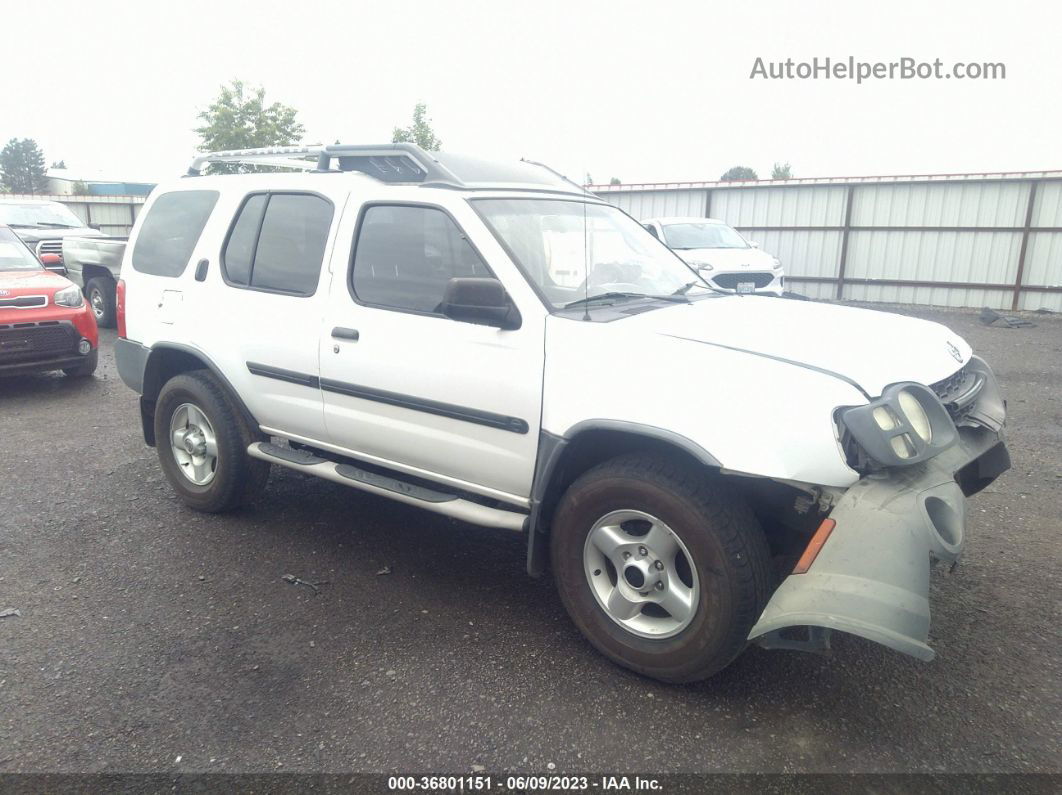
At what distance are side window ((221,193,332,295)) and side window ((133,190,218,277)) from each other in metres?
0.36

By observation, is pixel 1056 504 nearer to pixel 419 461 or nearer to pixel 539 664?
pixel 539 664

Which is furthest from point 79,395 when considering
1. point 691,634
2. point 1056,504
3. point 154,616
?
point 1056,504

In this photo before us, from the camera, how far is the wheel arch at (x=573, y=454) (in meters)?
3.00

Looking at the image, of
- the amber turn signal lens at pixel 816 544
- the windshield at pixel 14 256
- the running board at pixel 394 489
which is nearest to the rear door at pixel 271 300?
the running board at pixel 394 489

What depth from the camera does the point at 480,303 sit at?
3260mm

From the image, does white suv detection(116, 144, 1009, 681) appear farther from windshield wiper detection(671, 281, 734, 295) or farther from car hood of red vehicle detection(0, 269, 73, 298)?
car hood of red vehicle detection(0, 269, 73, 298)

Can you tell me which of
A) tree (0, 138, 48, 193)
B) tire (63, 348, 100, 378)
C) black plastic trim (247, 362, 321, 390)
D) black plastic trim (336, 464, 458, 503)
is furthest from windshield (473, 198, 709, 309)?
tree (0, 138, 48, 193)

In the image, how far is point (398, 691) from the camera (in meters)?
3.06

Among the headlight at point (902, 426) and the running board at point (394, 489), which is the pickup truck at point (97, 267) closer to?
the running board at point (394, 489)

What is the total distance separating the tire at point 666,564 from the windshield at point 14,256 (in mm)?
7771

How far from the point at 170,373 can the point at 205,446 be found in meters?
0.66

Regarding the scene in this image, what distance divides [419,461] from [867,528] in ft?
6.65

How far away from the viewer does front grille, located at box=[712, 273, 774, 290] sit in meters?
11.9

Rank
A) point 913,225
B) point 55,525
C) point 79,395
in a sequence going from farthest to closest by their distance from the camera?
point 913,225 → point 79,395 → point 55,525
